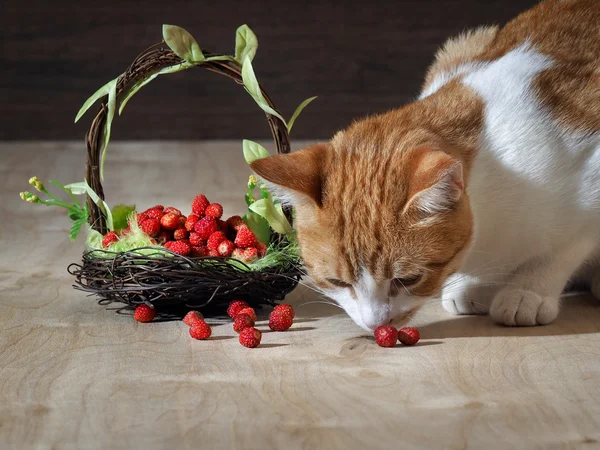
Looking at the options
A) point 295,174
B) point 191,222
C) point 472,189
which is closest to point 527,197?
point 472,189

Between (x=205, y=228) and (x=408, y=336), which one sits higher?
(x=205, y=228)

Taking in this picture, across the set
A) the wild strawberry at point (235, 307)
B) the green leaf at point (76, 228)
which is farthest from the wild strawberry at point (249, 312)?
the green leaf at point (76, 228)

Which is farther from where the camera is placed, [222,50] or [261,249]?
[222,50]

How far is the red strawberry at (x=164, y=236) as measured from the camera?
6.36ft

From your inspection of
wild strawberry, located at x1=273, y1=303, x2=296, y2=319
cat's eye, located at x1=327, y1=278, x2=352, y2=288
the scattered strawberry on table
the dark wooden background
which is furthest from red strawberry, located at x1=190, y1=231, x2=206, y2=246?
the dark wooden background

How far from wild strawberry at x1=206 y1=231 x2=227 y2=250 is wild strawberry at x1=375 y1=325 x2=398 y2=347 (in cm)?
40

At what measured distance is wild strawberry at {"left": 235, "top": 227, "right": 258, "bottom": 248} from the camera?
1.89 metres

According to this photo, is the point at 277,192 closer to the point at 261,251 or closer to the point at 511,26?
the point at 261,251

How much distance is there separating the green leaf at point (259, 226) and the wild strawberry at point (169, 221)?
0.16 m

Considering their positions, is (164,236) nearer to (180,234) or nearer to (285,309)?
(180,234)

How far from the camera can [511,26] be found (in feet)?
7.09

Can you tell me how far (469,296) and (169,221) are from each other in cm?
69

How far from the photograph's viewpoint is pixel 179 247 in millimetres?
1852

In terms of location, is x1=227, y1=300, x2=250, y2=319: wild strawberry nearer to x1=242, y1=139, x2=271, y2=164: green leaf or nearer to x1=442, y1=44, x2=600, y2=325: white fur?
x1=242, y1=139, x2=271, y2=164: green leaf
